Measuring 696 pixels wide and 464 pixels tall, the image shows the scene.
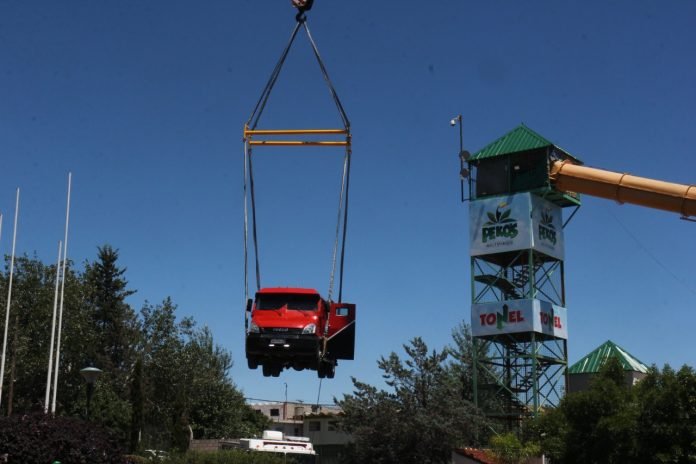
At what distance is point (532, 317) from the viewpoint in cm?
5022

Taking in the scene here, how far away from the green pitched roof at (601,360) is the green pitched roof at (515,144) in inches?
561

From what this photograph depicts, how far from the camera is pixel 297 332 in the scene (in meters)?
22.8

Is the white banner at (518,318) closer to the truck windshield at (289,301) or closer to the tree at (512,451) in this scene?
the tree at (512,451)

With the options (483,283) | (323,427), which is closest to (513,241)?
(483,283)

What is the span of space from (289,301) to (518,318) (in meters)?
29.9

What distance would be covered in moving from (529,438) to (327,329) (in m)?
17.6

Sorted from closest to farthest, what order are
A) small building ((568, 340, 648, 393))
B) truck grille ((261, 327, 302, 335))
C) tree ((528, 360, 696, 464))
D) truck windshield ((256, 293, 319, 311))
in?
1. truck grille ((261, 327, 302, 335))
2. truck windshield ((256, 293, 319, 311))
3. tree ((528, 360, 696, 464))
4. small building ((568, 340, 648, 393))

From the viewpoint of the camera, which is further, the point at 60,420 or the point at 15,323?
the point at 15,323

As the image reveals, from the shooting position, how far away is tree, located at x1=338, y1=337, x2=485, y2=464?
1567 inches

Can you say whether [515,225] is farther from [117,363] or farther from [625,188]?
[117,363]

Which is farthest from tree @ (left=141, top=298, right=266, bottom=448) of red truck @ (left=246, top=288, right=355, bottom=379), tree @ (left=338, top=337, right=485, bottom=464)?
red truck @ (left=246, top=288, right=355, bottom=379)

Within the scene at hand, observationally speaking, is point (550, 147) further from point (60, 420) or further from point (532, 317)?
point (60, 420)

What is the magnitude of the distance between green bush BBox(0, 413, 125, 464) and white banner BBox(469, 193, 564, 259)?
3133 cm

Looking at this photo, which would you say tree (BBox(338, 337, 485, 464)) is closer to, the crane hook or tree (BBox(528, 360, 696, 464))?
tree (BBox(528, 360, 696, 464))
